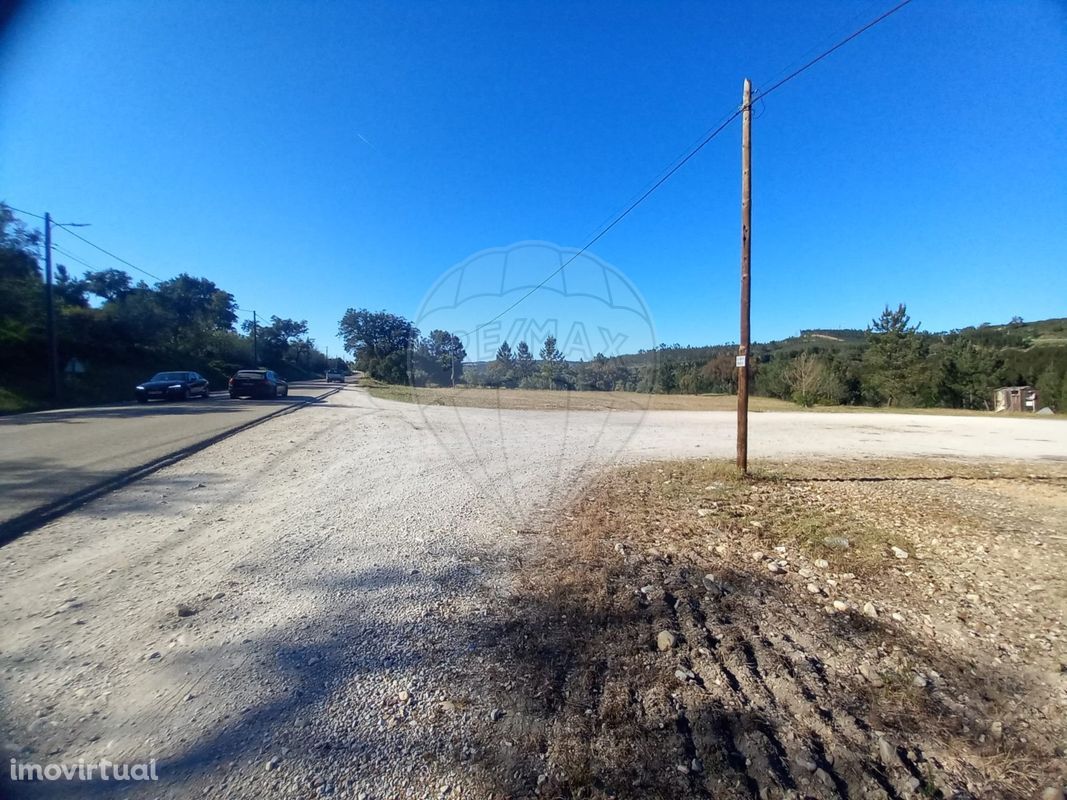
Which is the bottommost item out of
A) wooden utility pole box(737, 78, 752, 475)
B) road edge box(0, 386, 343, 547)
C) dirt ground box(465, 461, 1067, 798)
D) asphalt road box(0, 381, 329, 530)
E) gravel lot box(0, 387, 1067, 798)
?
dirt ground box(465, 461, 1067, 798)

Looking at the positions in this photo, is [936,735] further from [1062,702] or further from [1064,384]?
[1064,384]

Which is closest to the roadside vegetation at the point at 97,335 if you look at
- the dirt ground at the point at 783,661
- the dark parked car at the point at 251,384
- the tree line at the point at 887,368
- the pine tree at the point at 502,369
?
the dark parked car at the point at 251,384

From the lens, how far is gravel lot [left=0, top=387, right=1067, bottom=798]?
6.50 feet

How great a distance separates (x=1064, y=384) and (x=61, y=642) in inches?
2700

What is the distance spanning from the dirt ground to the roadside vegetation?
24.2m

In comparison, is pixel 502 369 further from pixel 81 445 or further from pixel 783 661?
pixel 81 445

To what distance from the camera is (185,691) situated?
2361 mm

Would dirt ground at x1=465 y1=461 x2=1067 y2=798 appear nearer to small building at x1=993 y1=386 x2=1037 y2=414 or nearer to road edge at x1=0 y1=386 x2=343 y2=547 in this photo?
road edge at x1=0 y1=386 x2=343 y2=547

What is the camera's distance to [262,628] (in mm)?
2947

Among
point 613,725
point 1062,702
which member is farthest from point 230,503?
point 1062,702

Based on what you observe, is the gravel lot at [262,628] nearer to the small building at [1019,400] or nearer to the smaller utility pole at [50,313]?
the smaller utility pole at [50,313]

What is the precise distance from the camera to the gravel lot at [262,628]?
6.50ft

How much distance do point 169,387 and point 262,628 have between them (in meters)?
23.6

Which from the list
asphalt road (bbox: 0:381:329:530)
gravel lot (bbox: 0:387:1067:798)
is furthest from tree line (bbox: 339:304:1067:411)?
gravel lot (bbox: 0:387:1067:798)
